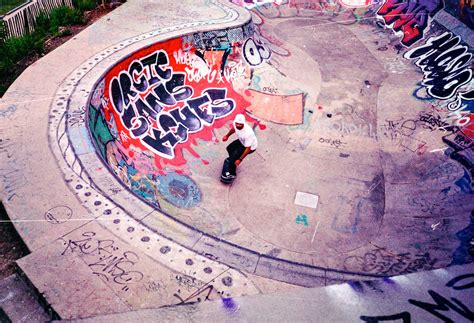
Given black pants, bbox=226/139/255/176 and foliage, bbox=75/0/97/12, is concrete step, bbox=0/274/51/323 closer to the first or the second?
black pants, bbox=226/139/255/176

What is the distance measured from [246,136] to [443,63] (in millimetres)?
10511

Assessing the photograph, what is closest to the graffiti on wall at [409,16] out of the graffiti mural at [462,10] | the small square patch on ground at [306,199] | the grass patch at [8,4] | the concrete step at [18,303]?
the graffiti mural at [462,10]

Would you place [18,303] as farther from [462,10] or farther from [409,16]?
[409,16]

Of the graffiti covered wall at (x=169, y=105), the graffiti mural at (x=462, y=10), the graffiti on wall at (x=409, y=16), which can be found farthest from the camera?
the graffiti on wall at (x=409, y=16)

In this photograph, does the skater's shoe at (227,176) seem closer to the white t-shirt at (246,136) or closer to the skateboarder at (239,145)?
the skateboarder at (239,145)

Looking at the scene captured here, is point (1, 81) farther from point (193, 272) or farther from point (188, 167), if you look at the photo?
point (193, 272)

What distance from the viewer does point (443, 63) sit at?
16266mm

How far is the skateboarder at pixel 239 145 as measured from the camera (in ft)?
33.0

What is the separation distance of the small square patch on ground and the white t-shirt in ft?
6.40

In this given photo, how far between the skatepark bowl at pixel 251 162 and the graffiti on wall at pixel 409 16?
0.32 ft

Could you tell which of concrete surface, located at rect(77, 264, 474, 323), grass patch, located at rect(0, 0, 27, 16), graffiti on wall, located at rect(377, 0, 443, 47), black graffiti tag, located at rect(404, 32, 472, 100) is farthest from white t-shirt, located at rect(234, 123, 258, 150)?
grass patch, located at rect(0, 0, 27, 16)

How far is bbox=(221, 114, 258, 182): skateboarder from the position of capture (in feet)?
33.0

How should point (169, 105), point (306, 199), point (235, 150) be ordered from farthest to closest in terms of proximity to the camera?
point (169, 105) → point (306, 199) → point (235, 150)

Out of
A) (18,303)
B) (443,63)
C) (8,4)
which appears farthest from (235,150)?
(8,4)
